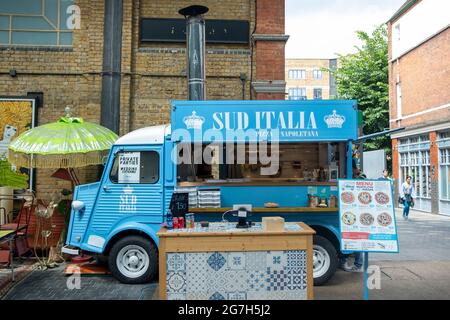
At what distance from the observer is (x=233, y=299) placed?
473 centimetres

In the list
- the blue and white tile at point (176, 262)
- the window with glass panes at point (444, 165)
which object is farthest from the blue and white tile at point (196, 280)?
the window with glass panes at point (444, 165)

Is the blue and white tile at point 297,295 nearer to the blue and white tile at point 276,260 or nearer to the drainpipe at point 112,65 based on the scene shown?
the blue and white tile at point 276,260

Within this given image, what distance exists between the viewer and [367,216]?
523 cm

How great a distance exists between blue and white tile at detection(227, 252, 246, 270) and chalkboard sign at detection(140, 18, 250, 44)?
6.62 metres

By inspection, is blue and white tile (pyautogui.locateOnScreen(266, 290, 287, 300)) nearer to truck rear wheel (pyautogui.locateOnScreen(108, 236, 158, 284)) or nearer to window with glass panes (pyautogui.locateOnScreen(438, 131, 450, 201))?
truck rear wheel (pyautogui.locateOnScreen(108, 236, 158, 284))

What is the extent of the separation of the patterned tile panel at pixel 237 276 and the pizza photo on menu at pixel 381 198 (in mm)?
1360

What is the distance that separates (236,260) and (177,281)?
74cm

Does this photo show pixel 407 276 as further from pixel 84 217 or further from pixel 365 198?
pixel 84 217

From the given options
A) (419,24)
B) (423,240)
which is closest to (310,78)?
(419,24)

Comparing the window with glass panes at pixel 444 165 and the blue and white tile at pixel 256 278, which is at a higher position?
the window with glass panes at pixel 444 165

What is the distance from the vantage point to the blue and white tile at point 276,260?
4762 mm

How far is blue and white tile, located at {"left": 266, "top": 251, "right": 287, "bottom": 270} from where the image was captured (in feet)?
15.6

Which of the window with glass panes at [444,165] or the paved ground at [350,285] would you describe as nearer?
the paved ground at [350,285]

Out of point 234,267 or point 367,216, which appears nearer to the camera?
point 234,267
